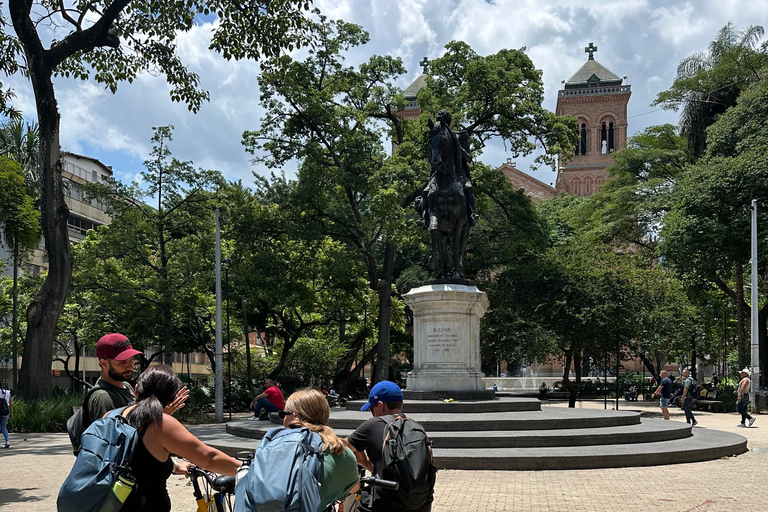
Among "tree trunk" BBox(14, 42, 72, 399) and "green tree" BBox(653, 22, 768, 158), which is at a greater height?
"green tree" BBox(653, 22, 768, 158)

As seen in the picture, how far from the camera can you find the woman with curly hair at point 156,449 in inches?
142

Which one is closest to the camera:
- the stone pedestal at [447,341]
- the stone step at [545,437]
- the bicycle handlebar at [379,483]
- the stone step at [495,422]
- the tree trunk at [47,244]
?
the bicycle handlebar at [379,483]

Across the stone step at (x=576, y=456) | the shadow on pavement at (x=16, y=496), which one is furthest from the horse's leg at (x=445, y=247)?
the shadow on pavement at (x=16, y=496)

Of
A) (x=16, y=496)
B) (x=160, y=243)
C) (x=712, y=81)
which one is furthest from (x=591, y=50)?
(x=16, y=496)

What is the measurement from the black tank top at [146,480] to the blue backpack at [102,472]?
8 centimetres

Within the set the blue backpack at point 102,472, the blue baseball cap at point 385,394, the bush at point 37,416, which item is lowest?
the bush at point 37,416

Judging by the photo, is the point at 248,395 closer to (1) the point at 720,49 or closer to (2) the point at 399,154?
(2) the point at 399,154

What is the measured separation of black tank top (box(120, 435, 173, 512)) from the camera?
144 inches

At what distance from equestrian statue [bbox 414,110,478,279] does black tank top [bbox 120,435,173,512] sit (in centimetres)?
1240

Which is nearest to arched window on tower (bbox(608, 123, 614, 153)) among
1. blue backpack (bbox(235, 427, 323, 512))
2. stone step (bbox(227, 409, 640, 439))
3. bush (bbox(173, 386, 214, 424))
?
bush (bbox(173, 386, 214, 424))

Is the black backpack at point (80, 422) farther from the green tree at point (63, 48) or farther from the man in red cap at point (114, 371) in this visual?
the green tree at point (63, 48)

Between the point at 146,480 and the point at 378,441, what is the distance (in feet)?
4.67

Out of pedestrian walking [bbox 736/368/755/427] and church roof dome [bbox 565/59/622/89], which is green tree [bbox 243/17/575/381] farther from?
church roof dome [bbox 565/59/622/89]

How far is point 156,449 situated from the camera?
3629 mm
